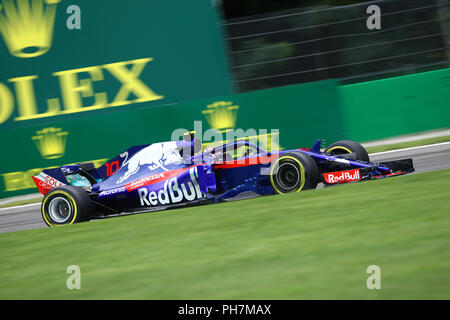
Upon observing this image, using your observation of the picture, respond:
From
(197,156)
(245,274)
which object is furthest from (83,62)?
(245,274)

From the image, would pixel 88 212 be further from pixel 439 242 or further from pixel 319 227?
pixel 439 242

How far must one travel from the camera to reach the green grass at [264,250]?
4098 mm

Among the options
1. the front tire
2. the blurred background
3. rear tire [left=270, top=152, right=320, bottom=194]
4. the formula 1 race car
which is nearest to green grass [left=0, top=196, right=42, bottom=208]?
the formula 1 race car

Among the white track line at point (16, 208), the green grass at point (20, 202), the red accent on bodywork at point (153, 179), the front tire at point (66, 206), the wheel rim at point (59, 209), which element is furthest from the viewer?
the green grass at point (20, 202)

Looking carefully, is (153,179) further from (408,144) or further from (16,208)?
(408,144)

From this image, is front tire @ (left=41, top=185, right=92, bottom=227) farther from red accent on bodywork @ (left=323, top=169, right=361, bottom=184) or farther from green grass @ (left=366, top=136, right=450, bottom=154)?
green grass @ (left=366, top=136, right=450, bottom=154)

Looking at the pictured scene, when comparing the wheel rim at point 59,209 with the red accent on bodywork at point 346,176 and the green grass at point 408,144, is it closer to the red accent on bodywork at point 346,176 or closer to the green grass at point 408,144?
the red accent on bodywork at point 346,176

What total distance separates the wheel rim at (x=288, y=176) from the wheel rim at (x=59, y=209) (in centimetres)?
309

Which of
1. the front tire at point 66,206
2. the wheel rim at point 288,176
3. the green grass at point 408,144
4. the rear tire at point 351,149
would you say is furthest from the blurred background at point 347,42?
the front tire at point 66,206

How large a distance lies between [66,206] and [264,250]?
4.49m

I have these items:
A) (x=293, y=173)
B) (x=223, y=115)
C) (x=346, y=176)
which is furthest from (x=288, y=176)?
(x=223, y=115)

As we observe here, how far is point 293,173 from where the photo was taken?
7902 mm

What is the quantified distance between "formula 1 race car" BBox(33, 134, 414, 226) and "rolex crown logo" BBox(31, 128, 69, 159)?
11.8 feet
